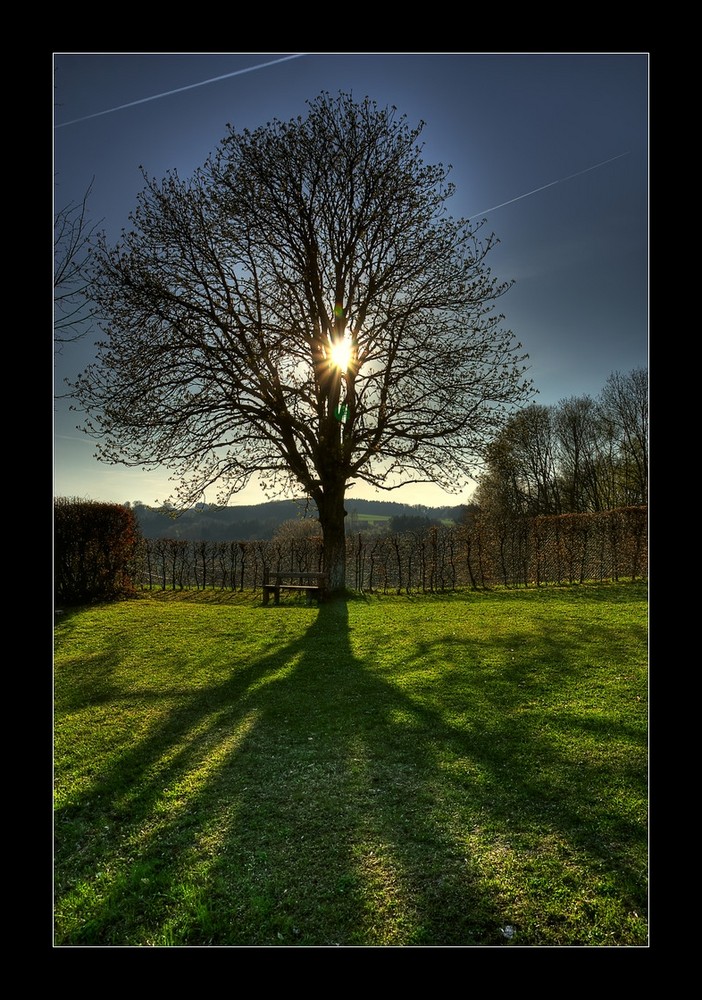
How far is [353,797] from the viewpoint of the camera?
354cm

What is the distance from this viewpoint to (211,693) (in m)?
5.94

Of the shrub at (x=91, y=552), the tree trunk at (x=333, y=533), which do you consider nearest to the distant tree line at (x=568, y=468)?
the tree trunk at (x=333, y=533)

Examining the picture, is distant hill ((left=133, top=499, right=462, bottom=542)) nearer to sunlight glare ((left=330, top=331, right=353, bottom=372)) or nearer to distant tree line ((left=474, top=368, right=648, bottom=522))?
distant tree line ((left=474, top=368, right=648, bottom=522))

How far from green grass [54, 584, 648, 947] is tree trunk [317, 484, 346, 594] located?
526 centimetres

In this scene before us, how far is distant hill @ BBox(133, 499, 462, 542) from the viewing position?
49.7ft

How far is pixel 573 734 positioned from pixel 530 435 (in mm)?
15647

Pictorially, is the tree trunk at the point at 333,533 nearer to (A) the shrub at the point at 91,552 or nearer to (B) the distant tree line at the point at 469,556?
(B) the distant tree line at the point at 469,556

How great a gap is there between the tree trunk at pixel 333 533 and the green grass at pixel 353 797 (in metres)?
5.26

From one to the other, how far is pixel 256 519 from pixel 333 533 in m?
5.59

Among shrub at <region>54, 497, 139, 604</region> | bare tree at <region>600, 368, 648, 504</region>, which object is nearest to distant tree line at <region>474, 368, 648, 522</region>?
bare tree at <region>600, 368, 648, 504</region>

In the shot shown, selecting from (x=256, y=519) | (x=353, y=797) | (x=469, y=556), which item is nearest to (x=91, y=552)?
(x=256, y=519)

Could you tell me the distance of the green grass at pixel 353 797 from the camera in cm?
240
